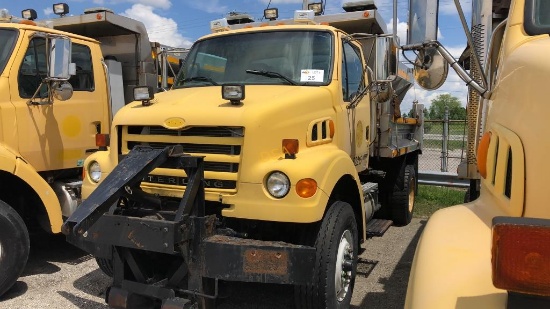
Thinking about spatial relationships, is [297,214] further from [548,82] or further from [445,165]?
[445,165]

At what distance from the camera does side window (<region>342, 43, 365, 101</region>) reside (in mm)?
4895

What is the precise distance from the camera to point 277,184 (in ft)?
11.5

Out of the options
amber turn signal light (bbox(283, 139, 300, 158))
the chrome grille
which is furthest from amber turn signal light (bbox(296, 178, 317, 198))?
the chrome grille

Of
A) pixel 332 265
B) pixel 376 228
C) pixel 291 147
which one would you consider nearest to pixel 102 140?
pixel 291 147

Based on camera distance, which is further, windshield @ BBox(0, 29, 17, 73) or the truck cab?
windshield @ BBox(0, 29, 17, 73)

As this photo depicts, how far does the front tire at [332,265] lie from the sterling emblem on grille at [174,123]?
4.25 ft

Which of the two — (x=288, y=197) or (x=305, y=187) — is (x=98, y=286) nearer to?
(x=288, y=197)

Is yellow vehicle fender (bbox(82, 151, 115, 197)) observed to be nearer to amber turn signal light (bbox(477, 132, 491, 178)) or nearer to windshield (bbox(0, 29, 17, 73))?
Result: windshield (bbox(0, 29, 17, 73))

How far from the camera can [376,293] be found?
4750 mm

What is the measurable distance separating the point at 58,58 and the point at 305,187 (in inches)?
120

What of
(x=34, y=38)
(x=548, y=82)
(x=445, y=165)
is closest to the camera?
(x=548, y=82)

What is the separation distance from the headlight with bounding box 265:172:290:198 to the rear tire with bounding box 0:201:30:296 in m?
2.60

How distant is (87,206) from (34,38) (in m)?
2.97

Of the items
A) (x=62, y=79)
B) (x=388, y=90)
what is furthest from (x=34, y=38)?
(x=388, y=90)
